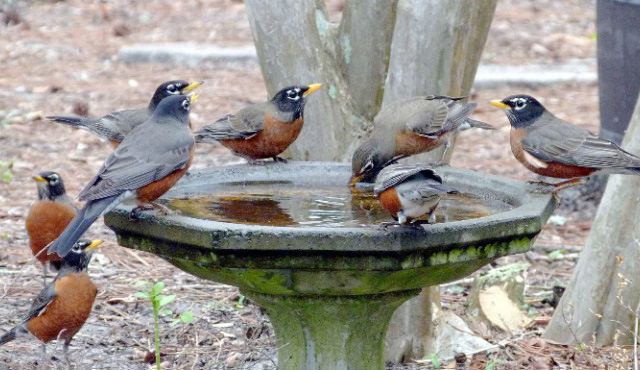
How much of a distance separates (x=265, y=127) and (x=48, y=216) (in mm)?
1380

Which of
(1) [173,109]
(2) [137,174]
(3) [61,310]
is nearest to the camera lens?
(2) [137,174]

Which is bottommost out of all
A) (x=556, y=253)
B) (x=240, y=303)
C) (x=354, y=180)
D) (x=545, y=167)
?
(x=556, y=253)

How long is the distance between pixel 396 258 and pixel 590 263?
216 centimetres

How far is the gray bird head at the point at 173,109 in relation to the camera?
444 cm

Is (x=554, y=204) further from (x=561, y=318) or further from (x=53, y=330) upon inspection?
(x=53, y=330)

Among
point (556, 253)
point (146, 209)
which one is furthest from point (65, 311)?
point (556, 253)

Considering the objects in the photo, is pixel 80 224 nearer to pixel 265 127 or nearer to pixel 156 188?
pixel 156 188

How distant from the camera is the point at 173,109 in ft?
14.7

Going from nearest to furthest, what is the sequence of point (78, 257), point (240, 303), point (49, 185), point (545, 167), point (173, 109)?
point (173, 109) → point (545, 167) → point (78, 257) → point (49, 185) → point (240, 303)

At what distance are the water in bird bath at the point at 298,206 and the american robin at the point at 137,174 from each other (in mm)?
191

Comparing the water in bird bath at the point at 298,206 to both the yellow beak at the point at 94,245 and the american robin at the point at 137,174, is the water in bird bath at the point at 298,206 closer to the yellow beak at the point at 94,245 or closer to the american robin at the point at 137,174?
the american robin at the point at 137,174

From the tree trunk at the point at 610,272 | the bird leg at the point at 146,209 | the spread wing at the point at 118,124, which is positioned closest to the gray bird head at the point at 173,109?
the bird leg at the point at 146,209

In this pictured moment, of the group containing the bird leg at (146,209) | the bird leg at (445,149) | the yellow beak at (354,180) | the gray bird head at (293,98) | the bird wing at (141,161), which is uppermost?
the bird wing at (141,161)

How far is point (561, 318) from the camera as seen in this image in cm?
529
